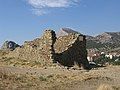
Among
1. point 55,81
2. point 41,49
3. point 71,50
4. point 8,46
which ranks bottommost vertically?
point 55,81

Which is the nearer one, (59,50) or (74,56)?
(59,50)

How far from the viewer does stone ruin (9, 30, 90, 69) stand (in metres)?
39.8

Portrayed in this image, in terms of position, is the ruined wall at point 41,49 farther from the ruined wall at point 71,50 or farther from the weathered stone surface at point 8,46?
the weathered stone surface at point 8,46

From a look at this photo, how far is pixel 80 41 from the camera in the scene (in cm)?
4212

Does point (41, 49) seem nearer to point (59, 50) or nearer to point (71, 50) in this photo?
point (59, 50)

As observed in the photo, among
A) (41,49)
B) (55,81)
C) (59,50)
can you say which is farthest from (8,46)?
(55,81)

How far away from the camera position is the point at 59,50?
135 ft

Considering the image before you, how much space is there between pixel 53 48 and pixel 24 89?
1912 centimetres

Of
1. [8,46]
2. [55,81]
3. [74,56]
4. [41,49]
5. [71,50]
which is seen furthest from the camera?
[8,46]

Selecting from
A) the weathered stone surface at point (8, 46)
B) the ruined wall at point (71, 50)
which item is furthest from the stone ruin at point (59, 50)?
the weathered stone surface at point (8, 46)

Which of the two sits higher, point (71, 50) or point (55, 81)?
point (71, 50)

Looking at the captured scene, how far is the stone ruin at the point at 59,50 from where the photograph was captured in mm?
39797

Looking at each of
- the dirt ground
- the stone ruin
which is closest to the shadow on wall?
the stone ruin

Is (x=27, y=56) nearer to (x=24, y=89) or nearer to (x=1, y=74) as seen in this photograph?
(x=1, y=74)
